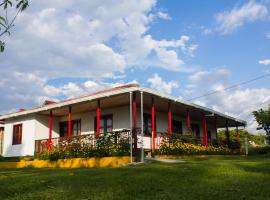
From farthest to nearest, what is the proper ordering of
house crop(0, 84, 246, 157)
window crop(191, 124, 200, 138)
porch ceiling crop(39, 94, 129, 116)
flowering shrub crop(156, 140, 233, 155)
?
window crop(191, 124, 200, 138)
house crop(0, 84, 246, 157)
porch ceiling crop(39, 94, 129, 116)
flowering shrub crop(156, 140, 233, 155)

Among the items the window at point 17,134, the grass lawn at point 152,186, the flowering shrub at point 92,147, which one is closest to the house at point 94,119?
the window at point 17,134

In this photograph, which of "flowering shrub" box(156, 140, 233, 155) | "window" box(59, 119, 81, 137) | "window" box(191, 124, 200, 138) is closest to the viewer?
"flowering shrub" box(156, 140, 233, 155)

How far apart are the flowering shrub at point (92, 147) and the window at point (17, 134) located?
17.3 ft

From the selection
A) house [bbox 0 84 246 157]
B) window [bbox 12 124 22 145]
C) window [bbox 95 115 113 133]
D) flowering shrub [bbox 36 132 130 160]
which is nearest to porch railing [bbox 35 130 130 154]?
flowering shrub [bbox 36 132 130 160]

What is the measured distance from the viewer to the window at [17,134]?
21656mm

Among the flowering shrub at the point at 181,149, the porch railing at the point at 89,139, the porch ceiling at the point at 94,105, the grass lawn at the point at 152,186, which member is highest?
the porch ceiling at the point at 94,105

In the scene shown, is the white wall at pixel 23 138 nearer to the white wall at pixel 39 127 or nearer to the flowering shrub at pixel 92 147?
the white wall at pixel 39 127

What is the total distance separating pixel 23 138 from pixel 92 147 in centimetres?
781

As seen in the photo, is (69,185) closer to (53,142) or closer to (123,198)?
(123,198)

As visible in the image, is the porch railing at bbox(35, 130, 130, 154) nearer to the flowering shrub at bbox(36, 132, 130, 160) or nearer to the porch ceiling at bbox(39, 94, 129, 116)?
the flowering shrub at bbox(36, 132, 130, 160)

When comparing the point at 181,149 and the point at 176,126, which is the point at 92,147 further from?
the point at 176,126

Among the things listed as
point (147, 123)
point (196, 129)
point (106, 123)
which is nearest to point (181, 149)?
point (147, 123)

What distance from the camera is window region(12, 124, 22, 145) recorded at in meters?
21.7

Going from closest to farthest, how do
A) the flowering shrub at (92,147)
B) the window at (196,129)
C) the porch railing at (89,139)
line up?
the flowering shrub at (92,147) → the porch railing at (89,139) → the window at (196,129)
